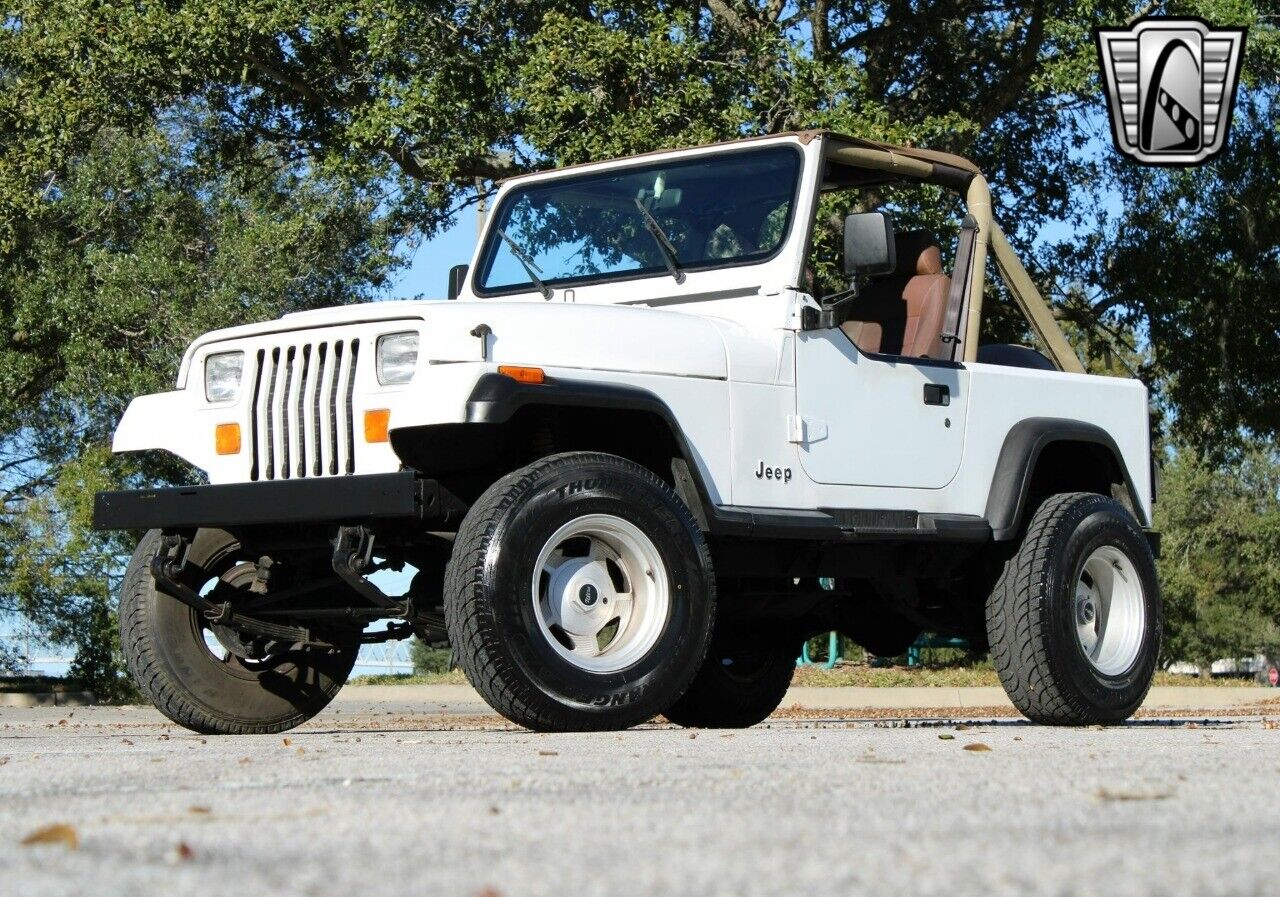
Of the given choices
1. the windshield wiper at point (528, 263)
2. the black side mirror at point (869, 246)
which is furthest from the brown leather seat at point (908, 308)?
the windshield wiper at point (528, 263)

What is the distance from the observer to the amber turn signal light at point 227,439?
7.36 m

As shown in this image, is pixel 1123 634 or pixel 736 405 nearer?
pixel 736 405

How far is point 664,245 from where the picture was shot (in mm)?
8266

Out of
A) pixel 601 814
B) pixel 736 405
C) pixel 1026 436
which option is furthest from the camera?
pixel 1026 436

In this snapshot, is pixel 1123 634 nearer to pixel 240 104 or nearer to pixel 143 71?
pixel 143 71

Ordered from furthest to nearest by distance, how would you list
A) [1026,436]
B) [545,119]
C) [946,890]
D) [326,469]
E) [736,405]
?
[545,119]
[1026,436]
[736,405]
[326,469]
[946,890]

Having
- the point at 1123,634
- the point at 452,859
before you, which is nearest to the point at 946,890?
the point at 452,859

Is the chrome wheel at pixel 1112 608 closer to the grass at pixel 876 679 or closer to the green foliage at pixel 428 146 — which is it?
the green foliage at pixel 428 146

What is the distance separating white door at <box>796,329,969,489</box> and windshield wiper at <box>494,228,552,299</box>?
1410mm

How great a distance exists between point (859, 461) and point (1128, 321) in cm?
1339

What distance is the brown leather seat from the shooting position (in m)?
8.84

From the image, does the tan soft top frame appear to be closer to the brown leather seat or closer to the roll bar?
the roll bar

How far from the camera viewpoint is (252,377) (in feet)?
24.0

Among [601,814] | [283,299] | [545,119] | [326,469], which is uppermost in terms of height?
[545,119]
